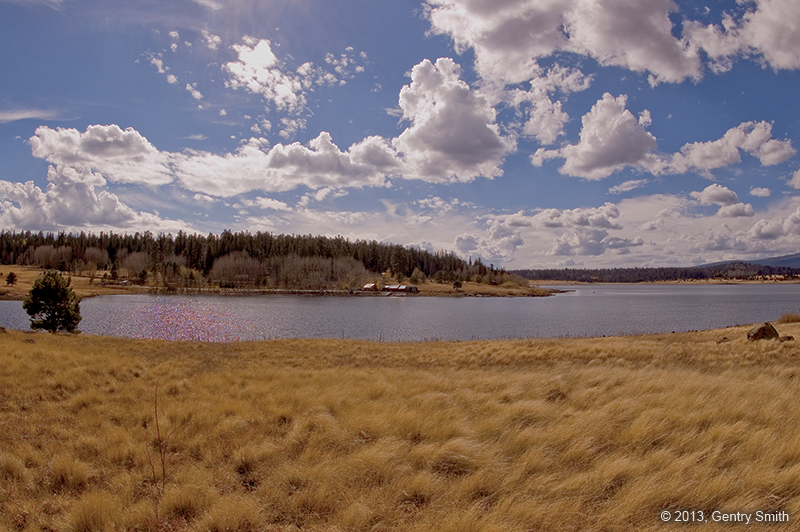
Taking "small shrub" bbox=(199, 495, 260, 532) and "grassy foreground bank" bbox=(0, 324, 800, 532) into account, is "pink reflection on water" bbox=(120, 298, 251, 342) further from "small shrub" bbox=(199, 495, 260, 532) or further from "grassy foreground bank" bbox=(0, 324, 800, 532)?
"small shrub" bbox=(199, 495, 260, 532)

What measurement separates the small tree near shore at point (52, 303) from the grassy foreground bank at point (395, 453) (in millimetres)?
23283

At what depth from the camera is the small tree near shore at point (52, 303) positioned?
95.9 feet

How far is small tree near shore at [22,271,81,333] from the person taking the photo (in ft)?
95.9

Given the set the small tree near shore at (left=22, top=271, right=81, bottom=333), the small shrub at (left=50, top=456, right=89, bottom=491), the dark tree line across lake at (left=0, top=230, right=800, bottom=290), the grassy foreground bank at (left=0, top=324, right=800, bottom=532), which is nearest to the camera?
the grassy foreground bank at (left=0, top=324, right=800, bottom=532)

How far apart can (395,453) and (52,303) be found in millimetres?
35074

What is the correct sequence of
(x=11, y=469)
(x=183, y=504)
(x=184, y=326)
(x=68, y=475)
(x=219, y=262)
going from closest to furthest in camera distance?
(x=183, y=504), (x=68, y=475), (x=11, y=469), (x=184, y=326), (x=219, y=262)

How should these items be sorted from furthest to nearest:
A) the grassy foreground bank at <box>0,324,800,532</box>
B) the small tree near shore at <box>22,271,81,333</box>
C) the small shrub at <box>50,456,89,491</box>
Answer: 1. the small tree near shore at <box>22,271,81,333</box>
2. the small shrub at <box>50,456,89,491</box>
3. the grassy foreground bank at <box>0,324,800,532</box>

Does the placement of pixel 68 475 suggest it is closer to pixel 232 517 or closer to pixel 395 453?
pixel 232 517

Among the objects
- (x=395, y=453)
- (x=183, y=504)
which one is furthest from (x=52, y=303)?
(x=395, y=453)

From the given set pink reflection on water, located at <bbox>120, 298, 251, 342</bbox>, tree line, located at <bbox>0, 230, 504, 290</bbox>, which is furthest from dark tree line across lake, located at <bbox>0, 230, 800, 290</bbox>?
pink reflection on water, located at <bbox>120, 298, 251, 342</bbox>

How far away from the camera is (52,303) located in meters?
29.9

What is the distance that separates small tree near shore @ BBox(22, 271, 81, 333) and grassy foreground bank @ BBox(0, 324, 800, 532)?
2328cm

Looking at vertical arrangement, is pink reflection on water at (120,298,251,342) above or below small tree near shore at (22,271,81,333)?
below

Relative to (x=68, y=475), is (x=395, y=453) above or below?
above
